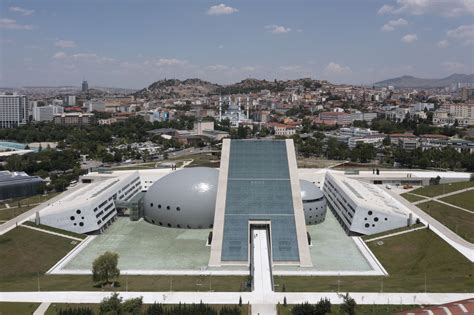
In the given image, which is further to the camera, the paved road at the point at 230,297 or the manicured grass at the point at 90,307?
→ the paved road at the point at 230,297

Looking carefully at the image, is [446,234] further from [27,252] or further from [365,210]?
[27,252]

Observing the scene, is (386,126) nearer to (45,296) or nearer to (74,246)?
(74,246)

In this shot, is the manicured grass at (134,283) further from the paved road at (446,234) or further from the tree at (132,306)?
the paved road at (446,234)

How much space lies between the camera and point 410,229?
183 ft

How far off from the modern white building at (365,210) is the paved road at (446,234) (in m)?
2.15

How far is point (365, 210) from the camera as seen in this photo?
58.2 metres

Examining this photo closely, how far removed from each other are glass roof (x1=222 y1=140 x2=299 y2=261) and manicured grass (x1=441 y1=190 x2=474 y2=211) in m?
26.0

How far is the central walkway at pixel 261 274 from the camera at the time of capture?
36406 millimetres

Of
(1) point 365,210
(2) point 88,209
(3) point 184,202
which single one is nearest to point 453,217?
(1) point 365,210

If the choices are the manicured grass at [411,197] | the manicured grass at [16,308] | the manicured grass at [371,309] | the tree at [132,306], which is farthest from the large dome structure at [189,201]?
the manicured grass at [371,309]

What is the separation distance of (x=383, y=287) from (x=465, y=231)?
2205cm

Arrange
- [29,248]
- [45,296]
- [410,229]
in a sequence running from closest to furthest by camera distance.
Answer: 1. [45,296]
2. [29,248]
3. [410,229]

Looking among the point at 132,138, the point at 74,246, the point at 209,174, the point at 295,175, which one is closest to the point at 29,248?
the point at 74,246

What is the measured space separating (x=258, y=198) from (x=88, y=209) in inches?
823
